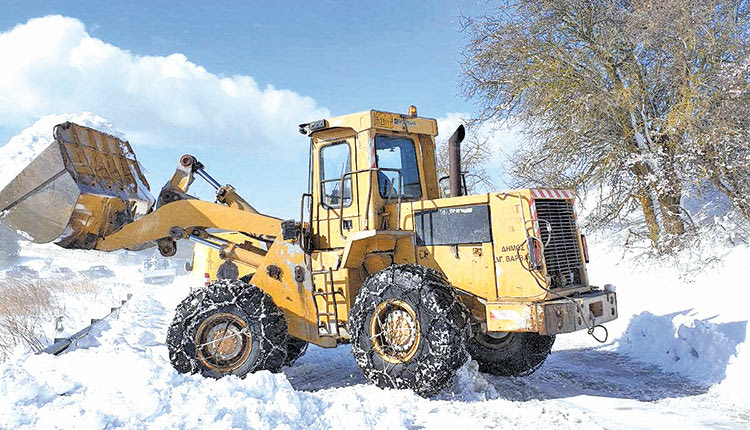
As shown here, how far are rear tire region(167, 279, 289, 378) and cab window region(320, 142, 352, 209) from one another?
4.47ft

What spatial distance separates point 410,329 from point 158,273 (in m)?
30.8

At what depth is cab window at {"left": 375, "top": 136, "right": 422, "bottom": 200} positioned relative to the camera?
6.91 meters

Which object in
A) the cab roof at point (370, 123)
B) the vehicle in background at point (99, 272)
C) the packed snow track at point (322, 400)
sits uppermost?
the vehicle in background at point (99, 272)

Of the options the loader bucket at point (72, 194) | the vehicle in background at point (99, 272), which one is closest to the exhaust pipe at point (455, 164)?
the loader bucket at point (72, 194)

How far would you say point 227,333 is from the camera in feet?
22.3

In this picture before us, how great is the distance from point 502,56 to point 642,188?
4.80 metres

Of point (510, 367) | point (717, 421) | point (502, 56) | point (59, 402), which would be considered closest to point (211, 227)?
point (59, 402)

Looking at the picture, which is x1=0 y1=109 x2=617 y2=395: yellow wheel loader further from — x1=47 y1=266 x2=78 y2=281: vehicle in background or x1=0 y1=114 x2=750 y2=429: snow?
x1=47 y1=266 x2=78 y2=281: vehicle in background

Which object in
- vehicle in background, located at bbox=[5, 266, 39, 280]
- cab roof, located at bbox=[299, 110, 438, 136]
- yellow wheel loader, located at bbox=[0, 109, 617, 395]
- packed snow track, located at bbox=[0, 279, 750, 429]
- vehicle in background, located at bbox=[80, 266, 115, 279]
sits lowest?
packed snow track, located at bbox=[0, 279, 750, 429]

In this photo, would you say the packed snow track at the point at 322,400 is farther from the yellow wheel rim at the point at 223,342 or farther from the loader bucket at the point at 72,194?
the loader bucket at the point at 72,194

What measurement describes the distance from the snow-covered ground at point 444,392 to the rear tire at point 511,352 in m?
0.16

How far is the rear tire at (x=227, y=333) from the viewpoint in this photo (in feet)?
21.8

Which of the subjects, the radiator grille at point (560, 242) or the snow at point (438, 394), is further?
the radiator grille at point (560, 242)

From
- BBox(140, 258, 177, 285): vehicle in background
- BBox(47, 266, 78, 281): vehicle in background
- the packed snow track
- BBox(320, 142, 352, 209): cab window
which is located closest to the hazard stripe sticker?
the packed snow track
